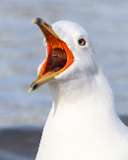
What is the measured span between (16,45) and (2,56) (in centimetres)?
45

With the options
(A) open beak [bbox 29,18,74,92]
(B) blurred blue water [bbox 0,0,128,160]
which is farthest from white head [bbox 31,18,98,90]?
(B) blurred blue water [bbox 0,0,128,160]

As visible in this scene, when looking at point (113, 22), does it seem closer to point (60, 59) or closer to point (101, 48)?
point (101, 48)

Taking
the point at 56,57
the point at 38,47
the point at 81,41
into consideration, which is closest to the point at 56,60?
the point at 56,57

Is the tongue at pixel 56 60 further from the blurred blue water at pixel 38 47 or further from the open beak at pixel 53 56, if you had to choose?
the blurred blue water at pixel 38 47

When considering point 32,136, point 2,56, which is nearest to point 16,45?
point 2,56

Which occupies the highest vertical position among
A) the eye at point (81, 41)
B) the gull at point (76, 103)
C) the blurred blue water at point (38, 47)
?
the blurred blue water at point (38, 47)

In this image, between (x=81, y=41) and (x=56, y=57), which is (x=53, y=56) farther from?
(x=81, y=41)

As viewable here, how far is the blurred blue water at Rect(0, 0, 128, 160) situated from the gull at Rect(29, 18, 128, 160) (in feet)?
12.3

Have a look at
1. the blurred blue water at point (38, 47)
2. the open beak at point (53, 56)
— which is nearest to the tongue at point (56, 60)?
the open beak at point (53, 56)

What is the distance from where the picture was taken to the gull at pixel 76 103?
244 inches

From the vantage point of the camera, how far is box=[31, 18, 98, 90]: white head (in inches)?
243

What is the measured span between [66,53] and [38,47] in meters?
5.66

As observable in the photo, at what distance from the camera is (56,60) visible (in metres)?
6.26

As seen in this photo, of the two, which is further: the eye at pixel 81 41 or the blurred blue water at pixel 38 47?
the blurred blue water at pixel 38 47
